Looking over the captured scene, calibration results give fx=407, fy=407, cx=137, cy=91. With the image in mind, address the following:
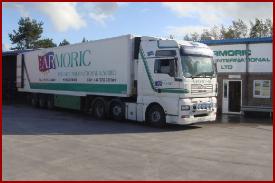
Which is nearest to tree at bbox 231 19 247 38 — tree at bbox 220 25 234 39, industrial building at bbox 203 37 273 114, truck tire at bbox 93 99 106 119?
tree at bbox 220 25 234 39

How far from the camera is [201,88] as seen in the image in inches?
589

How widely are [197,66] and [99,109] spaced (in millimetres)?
5532

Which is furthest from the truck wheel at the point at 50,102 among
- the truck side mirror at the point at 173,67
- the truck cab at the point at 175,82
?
the truck side mirror at the point at 173,67

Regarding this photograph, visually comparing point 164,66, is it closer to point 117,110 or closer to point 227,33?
point 117,110

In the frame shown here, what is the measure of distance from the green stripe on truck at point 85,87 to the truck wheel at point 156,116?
1.53 meters

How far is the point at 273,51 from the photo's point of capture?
19.7 metres

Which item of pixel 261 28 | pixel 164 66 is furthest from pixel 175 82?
pixel 261 28

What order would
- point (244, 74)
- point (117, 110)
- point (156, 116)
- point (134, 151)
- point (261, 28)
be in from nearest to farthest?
point (134, 151), point (156, 116), point (117, 110), point (244, 74), point (261, 28)

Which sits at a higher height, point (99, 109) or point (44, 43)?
point (44, 43)

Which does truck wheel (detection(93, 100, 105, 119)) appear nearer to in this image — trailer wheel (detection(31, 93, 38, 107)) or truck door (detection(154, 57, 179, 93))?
truck door (detection(154, 57, 179, 93))

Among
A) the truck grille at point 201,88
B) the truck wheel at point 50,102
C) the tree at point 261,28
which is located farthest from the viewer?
the tree at point 261,28

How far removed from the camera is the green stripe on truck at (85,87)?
1688 centimetres

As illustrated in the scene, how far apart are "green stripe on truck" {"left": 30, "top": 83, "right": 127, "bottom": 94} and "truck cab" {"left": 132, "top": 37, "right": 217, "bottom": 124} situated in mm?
1111

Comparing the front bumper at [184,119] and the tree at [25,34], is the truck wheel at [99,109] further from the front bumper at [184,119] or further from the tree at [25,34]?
the tree at [25,34]
